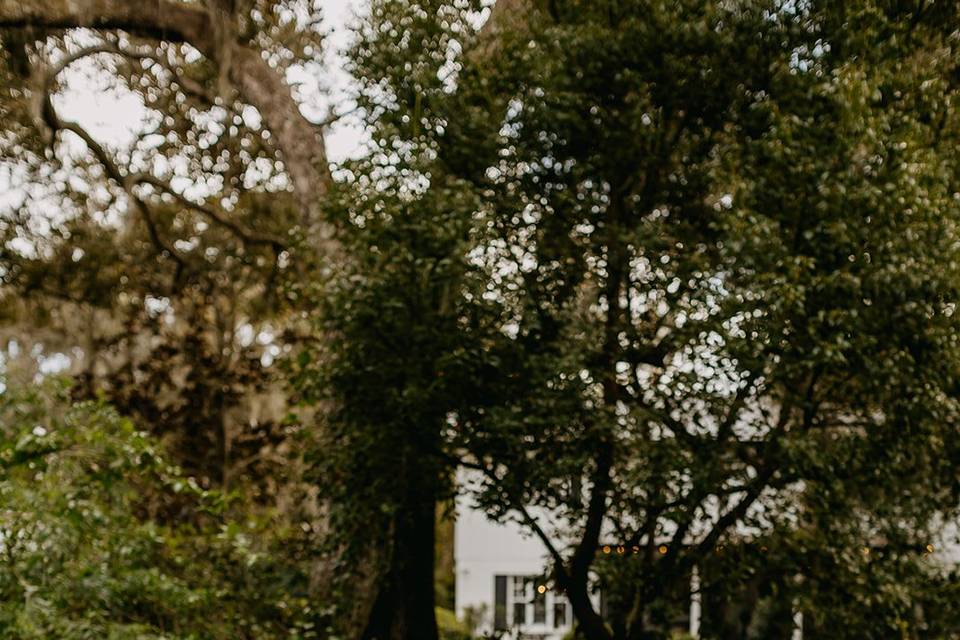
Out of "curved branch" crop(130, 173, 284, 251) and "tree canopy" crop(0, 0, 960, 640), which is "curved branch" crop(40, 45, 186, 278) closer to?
"curved branch" crop(130, 173, 284, 251)

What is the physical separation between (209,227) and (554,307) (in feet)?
26.6

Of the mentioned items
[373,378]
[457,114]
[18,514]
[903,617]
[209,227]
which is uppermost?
[209,227]

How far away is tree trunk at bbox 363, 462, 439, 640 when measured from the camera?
9562 mm

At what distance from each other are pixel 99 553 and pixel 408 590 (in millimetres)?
3155

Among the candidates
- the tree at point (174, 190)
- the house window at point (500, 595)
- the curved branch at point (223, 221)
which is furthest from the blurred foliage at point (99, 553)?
the house window at point (500, 595)

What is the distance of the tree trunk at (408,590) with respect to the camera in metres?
9.56

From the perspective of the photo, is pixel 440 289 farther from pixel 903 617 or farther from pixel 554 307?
pixel 903 617

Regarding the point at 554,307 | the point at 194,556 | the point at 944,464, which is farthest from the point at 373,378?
the point at 944,464

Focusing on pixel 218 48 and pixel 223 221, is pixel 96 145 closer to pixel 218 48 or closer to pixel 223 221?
pixel 223 221

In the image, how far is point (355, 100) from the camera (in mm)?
8938

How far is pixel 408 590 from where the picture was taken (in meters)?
9.82

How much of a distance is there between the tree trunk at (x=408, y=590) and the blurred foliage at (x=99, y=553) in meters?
0.63

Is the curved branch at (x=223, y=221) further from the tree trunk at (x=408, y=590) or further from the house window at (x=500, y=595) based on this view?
the house window at (x=500, y=595)

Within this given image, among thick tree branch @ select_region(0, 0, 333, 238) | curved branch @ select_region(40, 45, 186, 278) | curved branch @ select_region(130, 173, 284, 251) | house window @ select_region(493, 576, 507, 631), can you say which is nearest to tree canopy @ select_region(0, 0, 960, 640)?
thick tree branch @ select_region(0, 0, 333, 238)
